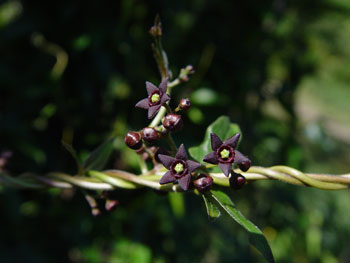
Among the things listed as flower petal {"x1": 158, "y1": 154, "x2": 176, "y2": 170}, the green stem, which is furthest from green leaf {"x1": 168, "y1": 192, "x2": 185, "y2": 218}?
flower petal {"x1": 158, "y1": 154, "x2": 176, "y2": 170}

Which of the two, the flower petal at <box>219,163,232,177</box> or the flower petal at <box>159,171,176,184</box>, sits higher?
the flower petal at <box>219,163,232,177</box>

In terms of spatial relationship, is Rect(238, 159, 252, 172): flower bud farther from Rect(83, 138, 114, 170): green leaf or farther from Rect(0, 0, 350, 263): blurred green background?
Rect(0, 0, 350, 263): blurred green background

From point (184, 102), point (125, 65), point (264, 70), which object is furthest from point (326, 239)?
point (184, 102)

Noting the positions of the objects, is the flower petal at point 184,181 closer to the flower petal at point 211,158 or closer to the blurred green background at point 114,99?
the flower petal at point 211,158

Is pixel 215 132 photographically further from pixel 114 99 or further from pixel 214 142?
pixel 114 99

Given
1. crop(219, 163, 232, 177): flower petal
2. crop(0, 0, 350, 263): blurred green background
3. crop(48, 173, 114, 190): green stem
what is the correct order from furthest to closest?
1. crop(0, 0, 350, 263): blurred green background
2. crop(48, 173, 114, 190): green stem
3. crop(219, 163, 232, 177): flower petal

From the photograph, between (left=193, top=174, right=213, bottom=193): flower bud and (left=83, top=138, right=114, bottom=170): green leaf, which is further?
(left=83, top=138, right=114, bottom=170): green leaf

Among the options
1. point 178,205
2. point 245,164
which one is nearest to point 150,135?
point 245,164
